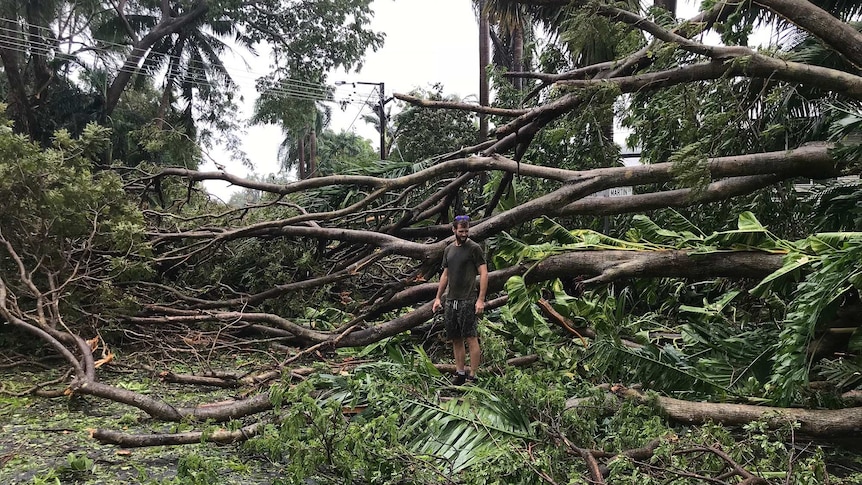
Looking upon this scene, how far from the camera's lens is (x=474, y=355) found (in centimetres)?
450

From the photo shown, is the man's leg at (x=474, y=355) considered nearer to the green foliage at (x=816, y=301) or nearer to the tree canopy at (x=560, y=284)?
the tree canopy at (x=560, y=284)

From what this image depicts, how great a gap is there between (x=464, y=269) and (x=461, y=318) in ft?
1.27

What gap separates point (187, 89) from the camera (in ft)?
63.1

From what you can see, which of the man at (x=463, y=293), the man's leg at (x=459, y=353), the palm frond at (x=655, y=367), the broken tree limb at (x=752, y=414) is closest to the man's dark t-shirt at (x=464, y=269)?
the man at (x=463, y=293)

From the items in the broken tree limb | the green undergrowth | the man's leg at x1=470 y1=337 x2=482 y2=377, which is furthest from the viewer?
the man's leg at x1=470 y1=337 x2=482 y2=377

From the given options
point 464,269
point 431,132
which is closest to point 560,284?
point 464,269

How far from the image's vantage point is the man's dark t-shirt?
15.3 feet

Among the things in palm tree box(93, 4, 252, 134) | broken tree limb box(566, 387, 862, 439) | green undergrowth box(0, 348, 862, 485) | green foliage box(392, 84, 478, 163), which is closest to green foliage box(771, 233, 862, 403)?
broken tree limb box(566, 387, 862, 439)

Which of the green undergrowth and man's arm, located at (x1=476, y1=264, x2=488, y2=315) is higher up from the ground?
man's arm, located at (x1=476, y1=264, x2=488, y2=315)

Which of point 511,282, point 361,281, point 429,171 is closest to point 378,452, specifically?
point 511,282

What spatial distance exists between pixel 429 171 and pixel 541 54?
129 inches

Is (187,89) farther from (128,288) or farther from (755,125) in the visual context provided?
(755,125)

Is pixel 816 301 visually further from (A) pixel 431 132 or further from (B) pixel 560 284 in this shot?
(A) pixel 431 132

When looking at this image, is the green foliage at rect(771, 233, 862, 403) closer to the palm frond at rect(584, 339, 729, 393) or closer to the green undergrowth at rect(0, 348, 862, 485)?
the green undergrowth at rect(0, 348, 862, 485)
